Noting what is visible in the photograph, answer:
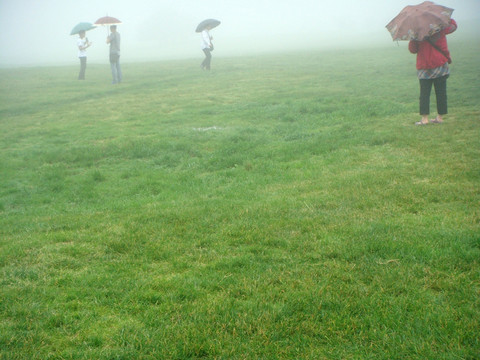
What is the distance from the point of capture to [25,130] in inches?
636

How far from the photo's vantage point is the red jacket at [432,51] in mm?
11398

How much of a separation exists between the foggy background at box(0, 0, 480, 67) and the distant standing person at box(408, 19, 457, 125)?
9765cm

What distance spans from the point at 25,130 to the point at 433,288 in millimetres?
14529

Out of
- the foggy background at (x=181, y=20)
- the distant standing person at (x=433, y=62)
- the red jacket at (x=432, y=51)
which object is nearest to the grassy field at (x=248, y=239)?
the distant standing person at (x=433, y=62)

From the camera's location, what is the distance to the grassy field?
4.31m

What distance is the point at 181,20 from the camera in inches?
4779

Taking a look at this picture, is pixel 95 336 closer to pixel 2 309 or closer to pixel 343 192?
pixel 2 309

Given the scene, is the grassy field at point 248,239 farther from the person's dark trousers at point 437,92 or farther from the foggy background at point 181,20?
the foggy background at point 181,20

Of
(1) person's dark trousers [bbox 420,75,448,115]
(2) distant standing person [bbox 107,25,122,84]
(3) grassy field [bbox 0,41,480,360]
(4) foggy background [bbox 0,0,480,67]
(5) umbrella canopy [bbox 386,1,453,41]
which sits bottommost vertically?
(3) grassy field [bbox 0,41,480,360]

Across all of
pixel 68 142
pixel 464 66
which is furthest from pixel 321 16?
pixel 68 142

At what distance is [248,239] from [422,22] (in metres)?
7.56

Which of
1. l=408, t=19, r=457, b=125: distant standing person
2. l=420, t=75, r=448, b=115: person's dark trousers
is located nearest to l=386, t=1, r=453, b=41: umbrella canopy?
l=408, t=19, r=457, b=125: distant standing person

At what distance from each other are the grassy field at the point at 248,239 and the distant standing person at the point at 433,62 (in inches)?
31.2

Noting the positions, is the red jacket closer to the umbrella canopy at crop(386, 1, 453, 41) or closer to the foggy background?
the umbrella canopy at crop(386, 1, 453, 41)
